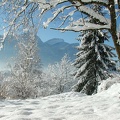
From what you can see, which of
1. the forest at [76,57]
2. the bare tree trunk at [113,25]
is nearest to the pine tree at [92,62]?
the forest at [76,57]

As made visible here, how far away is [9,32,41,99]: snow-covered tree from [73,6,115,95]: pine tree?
4.96 meters

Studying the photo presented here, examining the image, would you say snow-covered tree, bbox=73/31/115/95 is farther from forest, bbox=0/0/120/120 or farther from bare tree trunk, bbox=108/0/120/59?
bare tree trunk, bbox=108/0/120/59

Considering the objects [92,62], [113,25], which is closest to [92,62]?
[92,62]

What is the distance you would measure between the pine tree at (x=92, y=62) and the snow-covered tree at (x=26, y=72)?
4.96 m

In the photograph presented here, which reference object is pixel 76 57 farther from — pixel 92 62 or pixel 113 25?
pixel 113 25

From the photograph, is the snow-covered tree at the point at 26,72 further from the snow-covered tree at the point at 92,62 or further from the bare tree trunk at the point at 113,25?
the bare tree trunk at the point at 113,25

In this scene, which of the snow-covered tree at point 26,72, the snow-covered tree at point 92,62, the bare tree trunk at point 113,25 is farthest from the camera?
the snow-covered tree at point 26,72

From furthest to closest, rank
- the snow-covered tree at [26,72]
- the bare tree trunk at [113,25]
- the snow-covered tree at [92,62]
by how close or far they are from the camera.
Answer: the snow-covered tree at [26,72] < the snow-covered tree at [92,62] < the bare tree trunk at [113,25]

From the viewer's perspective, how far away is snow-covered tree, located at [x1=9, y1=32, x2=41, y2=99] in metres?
23.7

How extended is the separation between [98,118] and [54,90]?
35.2 metres

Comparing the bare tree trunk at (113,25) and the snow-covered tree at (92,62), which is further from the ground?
the bare tree trunk at (113,25)

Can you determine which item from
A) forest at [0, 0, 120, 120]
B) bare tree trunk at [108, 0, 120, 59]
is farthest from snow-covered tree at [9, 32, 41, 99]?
bare tree trunk at [108, 0, 120, 59]

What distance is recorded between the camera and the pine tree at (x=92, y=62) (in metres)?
20.6

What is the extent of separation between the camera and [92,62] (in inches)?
840
